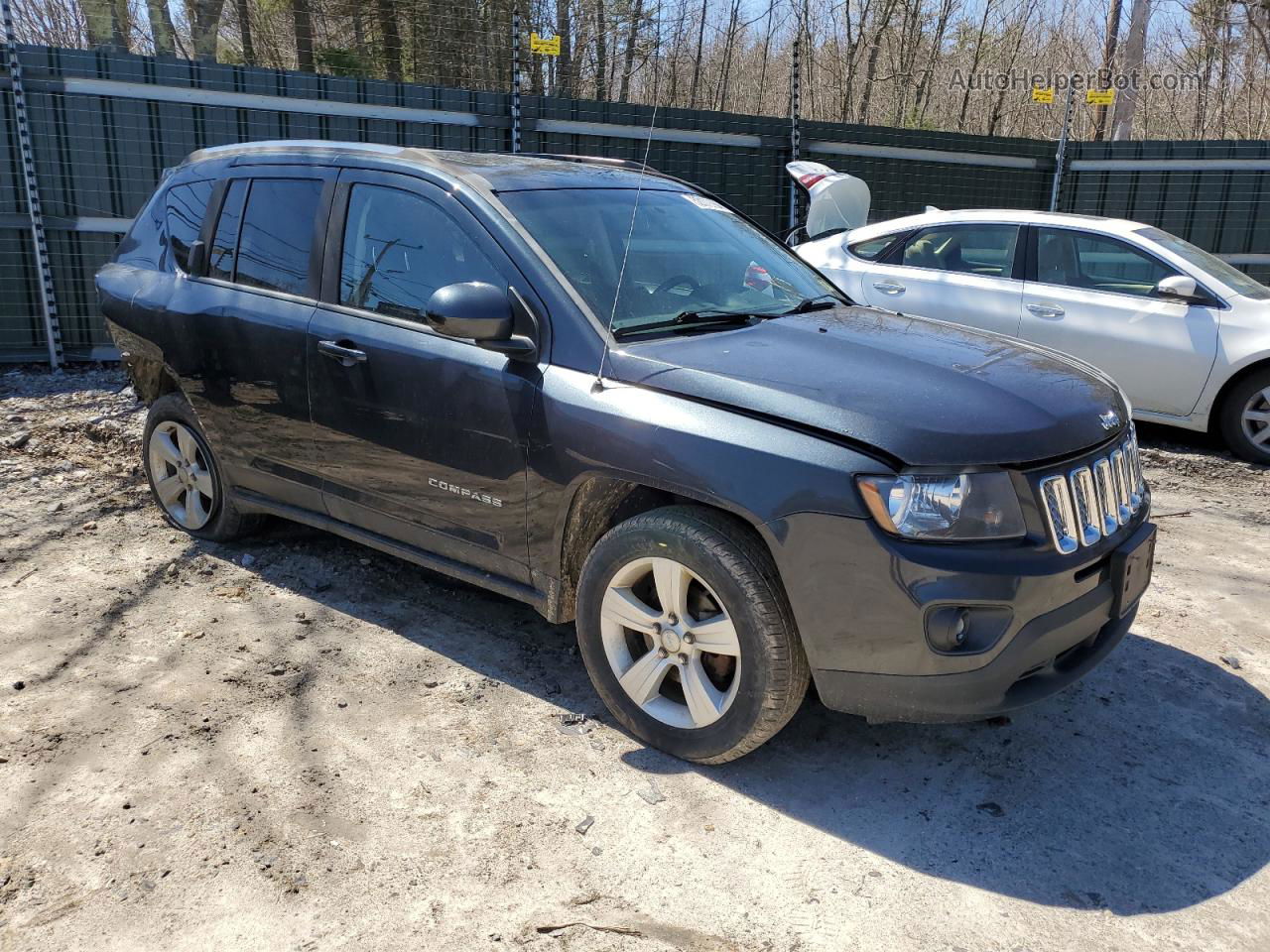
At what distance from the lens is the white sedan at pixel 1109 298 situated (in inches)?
266

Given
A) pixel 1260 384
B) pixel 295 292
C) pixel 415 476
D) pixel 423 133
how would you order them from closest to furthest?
pixel 415 476
pixel 295 292
pixel 1260 384
pixel 423 133

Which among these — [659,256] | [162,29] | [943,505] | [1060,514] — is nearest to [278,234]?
[659,256]

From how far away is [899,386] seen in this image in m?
3.08

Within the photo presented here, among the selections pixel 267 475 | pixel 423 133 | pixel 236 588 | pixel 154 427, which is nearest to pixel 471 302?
pixel 267 475

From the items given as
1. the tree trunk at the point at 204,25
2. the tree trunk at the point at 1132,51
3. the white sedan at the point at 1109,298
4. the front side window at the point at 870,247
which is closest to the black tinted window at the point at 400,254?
the white sedan at the point at 1109,298

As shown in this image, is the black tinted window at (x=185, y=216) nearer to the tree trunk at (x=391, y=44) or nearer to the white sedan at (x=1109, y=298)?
the white sedan at (x=1109, y=298)

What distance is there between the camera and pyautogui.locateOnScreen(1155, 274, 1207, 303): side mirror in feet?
22.1

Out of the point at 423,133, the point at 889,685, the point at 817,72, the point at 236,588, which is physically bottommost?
the point at 236,588

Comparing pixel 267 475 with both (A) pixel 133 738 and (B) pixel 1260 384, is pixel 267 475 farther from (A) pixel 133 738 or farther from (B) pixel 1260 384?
(B) pixel 1260 384

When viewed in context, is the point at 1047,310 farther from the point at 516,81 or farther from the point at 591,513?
the point at 516,81

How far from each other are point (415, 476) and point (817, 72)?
62.9 feet

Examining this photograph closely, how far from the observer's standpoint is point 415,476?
3.79 meters

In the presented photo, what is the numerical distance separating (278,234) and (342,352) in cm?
78

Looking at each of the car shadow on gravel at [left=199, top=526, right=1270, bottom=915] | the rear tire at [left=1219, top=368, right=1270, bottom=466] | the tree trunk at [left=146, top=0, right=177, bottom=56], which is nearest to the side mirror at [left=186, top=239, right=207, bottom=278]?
the car shadow on gravel at [left=199, top=526, right=1270, bottom=915]
